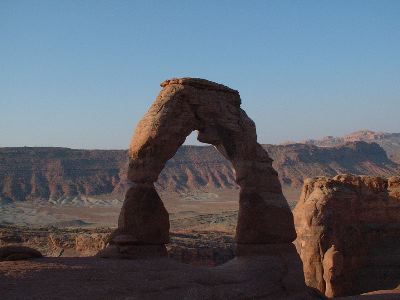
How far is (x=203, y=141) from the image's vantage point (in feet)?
39.5

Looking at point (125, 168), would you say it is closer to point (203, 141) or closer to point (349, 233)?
point (349, 233)

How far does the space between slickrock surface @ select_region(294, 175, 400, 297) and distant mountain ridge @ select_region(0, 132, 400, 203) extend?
200ft

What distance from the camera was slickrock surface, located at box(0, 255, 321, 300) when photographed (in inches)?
314

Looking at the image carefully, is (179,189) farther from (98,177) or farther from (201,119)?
(201,119)

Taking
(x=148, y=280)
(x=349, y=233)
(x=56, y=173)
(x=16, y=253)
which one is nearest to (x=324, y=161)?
(x=56, y=173)

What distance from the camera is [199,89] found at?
11695mm

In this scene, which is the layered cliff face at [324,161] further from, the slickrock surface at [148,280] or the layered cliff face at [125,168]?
the slickrock surface at [148,280]

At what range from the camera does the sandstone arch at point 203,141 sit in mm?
10734

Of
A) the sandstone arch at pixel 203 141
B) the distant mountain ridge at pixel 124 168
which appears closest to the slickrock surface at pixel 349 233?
the sandstone arch at pixel 203 141

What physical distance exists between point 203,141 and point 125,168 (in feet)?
252

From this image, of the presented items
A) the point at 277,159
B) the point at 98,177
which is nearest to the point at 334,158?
the point at 277,159

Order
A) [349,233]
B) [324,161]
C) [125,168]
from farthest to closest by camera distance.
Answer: [324,161] → [125,168] → [349,233]

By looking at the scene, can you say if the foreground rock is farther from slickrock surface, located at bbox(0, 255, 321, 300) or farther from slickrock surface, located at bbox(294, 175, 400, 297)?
slickrock surface, located at bbox(294, 175, 400, 297)

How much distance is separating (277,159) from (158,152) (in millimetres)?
83408
